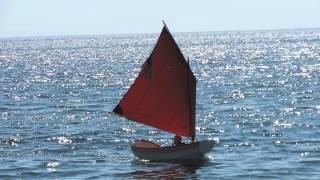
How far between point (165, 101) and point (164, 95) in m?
0.38

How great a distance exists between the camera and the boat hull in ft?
141

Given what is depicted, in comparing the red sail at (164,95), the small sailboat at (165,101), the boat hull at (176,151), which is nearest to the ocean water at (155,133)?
the boat hull at (176,151)

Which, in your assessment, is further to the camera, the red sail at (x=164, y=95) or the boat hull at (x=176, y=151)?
the red sail at (x=164, y=95)

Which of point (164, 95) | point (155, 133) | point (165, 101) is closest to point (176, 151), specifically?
point (165, 101)

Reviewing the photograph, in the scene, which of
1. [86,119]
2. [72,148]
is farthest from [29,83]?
[72,148]

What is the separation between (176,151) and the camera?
142ft

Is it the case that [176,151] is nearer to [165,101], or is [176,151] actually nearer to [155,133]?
[165,101]

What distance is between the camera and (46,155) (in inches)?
1887

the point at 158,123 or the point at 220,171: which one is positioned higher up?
the point at 158,123

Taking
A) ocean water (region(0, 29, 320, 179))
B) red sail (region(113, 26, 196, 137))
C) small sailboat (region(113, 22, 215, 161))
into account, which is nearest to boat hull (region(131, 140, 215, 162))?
small sailboat (region(113, 22, 215, 161))

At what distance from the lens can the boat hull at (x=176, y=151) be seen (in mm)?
43125

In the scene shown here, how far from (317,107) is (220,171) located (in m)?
33.0

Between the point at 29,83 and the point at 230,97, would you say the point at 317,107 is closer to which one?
the point at 230,97

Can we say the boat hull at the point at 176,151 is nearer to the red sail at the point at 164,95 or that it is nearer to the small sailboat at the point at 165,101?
the small sailboat at the point at 165,101
